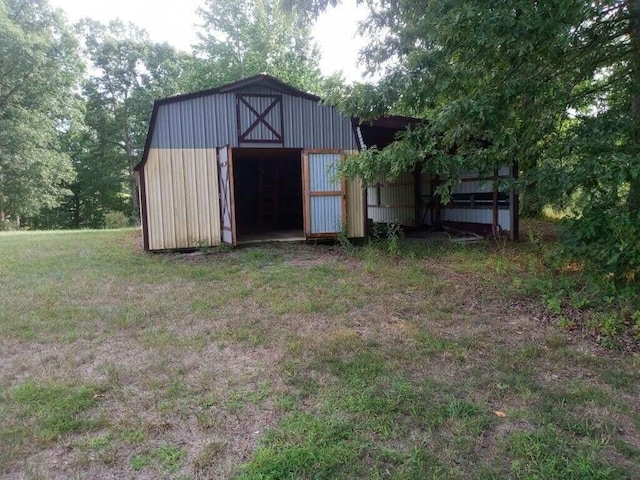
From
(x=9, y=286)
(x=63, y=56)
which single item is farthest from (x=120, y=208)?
(x=9, y=286)

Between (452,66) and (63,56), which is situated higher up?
(63,56)

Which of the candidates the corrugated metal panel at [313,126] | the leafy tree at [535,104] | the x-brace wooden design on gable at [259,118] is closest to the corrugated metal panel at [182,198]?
the x-brace wooden design on gable at [259,118]

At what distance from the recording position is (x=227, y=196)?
8188mm

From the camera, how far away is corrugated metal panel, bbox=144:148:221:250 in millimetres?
8156

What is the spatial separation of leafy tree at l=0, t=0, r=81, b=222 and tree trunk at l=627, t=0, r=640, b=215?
23.7 metres

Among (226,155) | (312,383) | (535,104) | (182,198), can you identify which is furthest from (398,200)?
(312,383)

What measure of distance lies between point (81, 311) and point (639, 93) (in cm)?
581

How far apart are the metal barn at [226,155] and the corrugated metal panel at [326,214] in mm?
19

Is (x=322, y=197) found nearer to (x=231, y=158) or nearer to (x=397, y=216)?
(x=231, y=158)

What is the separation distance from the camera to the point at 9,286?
18.7 ft

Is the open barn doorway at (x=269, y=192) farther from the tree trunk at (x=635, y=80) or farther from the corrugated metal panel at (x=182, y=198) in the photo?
the tree trunk at (x=635, y=80)

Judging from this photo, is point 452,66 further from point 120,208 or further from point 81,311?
point 120,208

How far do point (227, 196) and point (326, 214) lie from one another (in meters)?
1.91

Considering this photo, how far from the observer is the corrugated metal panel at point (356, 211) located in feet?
29.6
